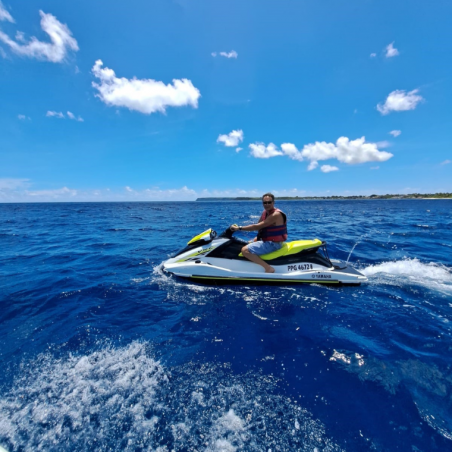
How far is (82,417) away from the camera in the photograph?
2512 mm

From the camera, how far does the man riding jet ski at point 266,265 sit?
5.95 meters

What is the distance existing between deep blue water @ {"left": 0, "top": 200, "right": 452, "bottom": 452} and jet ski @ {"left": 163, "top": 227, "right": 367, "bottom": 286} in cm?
30

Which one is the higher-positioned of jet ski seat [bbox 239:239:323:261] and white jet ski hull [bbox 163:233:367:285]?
jet ski seat [bbox 239:239:323:261]

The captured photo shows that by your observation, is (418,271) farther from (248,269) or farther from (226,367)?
(226,367)

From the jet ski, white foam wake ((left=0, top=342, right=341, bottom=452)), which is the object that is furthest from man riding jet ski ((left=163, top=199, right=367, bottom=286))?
white foam wake ((left=0, top=342, right=341, bottom=452))

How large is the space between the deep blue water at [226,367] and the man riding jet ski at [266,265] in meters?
0.32

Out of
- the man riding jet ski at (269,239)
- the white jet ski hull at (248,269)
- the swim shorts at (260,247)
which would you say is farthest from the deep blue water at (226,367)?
the swim shorts at (260,247)

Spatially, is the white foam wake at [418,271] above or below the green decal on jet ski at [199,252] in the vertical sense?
below

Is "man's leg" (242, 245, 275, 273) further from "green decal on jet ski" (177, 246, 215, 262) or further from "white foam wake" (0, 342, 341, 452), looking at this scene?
"white foam wake" (0, 342, 341, 452)

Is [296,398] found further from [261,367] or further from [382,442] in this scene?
[382,442]

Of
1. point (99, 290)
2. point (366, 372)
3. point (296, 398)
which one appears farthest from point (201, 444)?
point (99, 290)

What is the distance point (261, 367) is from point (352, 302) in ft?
9.95

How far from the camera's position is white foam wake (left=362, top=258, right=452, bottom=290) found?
19.9 ft

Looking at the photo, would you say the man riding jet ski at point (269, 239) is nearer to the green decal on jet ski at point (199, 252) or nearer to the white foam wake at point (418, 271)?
the green decal on jet ski at point (199, 252)
